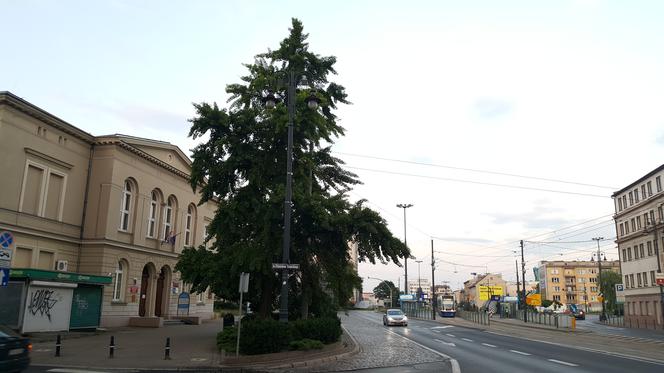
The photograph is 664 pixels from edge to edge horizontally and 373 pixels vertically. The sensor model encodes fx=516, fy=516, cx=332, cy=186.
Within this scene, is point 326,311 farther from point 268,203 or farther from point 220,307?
point 220,307

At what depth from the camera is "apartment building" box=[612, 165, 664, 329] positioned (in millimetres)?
56844

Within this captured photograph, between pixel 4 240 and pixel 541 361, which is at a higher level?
pixel 4 240

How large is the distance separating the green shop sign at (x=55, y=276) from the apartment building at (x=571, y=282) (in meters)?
140

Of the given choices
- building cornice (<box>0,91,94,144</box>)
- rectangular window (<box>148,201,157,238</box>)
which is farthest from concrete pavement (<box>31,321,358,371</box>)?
rectangular window (<box>148,201,157,238</box>)

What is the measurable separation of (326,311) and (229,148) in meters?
8.37

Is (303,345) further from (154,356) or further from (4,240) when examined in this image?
(4,240)

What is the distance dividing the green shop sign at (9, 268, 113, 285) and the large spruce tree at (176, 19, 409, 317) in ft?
21.5

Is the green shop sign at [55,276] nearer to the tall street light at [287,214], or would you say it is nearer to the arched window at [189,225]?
the tall street light at [287,214]

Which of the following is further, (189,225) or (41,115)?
(189,225)

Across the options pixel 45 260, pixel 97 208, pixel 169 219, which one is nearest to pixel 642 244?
pixel 169 219

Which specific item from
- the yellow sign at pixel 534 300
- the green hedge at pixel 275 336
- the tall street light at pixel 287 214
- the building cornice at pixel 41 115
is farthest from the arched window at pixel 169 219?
the yellow sign at pixel 534 300

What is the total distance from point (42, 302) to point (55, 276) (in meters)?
1.26

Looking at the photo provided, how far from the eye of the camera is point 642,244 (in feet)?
204

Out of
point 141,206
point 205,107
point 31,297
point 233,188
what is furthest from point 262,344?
point 141,206
